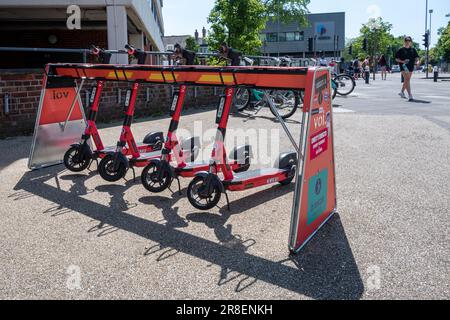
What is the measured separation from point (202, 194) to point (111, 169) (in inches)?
64.8

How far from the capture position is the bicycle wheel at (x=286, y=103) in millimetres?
11623

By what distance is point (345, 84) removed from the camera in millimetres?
16594

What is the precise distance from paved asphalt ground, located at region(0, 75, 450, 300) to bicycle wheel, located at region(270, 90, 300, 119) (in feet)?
16.8

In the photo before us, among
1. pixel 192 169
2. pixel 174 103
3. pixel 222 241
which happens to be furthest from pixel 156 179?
pixel 222 241

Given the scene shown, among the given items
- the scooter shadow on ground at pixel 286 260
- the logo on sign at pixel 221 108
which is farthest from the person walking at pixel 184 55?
the scooter shadow on ground at pixel 286 260

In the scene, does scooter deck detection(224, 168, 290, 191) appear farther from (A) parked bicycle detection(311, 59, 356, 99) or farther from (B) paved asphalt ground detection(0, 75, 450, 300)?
(A) parked bicycle detection(311, 59, 356, 99)

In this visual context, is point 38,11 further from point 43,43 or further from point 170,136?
point 170,136

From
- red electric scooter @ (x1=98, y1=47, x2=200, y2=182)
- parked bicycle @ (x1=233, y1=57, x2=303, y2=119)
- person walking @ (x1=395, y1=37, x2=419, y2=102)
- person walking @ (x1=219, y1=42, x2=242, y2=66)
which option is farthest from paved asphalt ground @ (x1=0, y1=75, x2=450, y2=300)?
person walking @ (x1=395, y1=37, x2=419, y2=102)

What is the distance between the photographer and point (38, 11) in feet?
52.0

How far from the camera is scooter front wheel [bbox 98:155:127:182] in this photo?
5.54m

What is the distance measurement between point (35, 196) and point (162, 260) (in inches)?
100

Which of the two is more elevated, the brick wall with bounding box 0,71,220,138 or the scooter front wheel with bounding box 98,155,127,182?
the brick wall with bounding box 0,71,220,138

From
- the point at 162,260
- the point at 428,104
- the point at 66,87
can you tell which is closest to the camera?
the point at 162,260
